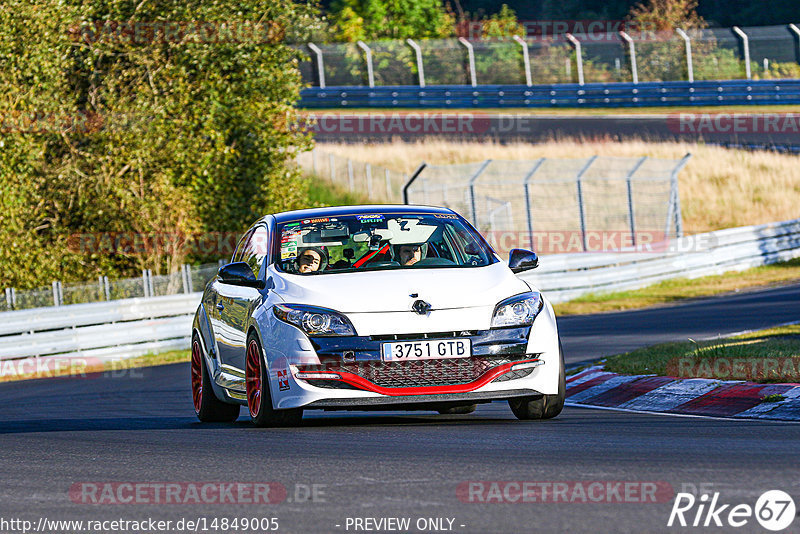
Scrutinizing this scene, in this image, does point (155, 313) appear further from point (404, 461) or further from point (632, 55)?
point (632, 55)

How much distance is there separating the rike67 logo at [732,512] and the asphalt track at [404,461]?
59 mm

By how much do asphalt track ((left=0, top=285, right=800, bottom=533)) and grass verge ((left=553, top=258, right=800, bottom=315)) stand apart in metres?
15.1

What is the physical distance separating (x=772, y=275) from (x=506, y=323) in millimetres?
22089

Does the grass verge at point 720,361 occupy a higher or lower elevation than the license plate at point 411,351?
lower

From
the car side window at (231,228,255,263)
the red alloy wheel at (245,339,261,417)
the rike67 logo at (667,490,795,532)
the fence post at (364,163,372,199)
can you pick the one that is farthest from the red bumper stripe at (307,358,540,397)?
the fence post at (364,163,372,199)

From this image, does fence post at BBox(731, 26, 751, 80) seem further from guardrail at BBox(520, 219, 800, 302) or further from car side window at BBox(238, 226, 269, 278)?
car side window at BBox(238, 226, 269, 278)

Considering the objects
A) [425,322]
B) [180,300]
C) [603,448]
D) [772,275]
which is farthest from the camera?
[772,275]

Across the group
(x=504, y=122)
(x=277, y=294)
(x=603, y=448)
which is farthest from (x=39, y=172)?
(x=504, y=122)

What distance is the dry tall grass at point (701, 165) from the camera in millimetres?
40219

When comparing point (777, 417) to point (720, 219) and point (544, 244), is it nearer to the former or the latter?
point (544, 244)

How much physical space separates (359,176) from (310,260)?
3231 cm

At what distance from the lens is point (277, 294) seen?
9.66 m

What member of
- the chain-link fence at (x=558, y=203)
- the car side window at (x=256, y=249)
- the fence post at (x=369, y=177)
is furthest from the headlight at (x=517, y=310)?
the fence post at (x=369, y=177)

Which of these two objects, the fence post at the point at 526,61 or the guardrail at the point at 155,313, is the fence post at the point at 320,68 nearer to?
the fence post at the point at 526,61
